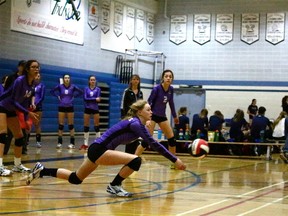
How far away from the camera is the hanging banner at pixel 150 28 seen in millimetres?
26572

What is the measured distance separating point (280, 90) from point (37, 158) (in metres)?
14.8

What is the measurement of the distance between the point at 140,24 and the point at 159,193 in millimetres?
18912

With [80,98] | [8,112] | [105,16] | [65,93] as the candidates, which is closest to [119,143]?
[8,112]

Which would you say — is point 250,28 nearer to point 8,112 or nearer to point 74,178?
point 8,112

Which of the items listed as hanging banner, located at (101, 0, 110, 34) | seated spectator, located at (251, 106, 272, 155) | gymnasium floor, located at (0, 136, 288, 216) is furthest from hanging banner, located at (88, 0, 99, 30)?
gymnasium floor, located at (0, 136, 288, 216)

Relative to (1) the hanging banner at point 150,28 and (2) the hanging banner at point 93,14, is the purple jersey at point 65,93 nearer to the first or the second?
(2) the hanging banner at point 93,14

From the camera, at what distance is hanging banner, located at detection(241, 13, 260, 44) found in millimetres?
25453

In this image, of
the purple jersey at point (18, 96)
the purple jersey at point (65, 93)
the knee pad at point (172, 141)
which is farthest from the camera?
the purple jersey at point (65, 93)

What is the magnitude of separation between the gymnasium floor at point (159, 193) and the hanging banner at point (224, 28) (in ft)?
47.9

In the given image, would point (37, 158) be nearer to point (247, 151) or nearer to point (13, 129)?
point (13, 129)

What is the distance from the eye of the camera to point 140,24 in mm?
26047

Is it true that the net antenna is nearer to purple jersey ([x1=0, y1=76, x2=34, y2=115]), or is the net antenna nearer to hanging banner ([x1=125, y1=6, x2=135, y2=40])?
hanging banner ([x1=125, y1=6, x2=135, y2=40])

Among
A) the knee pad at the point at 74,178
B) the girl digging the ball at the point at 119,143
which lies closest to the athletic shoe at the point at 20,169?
the girl digging the ball at the point at 119,143

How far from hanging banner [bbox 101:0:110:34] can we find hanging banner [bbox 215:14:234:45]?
17.1 ft
